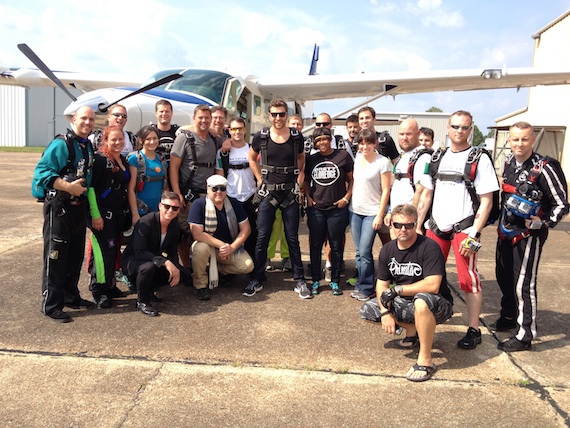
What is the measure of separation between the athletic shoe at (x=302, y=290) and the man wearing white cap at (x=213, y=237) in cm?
56

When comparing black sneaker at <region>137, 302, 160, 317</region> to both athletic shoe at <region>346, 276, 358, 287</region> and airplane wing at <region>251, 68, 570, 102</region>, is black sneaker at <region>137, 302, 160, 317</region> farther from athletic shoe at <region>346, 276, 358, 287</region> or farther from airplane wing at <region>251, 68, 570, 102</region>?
airplane wing at <region>251, 68, 570, 102</region>

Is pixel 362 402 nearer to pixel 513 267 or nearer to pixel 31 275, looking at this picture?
pixel 513 267

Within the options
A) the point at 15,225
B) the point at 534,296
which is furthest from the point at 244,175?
the point at 15,225

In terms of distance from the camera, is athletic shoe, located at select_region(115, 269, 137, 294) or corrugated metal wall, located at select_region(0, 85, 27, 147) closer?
athletic shoe, located at select_region(115, 269, 137, 294)

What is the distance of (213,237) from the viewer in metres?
4.88

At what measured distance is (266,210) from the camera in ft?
16.2

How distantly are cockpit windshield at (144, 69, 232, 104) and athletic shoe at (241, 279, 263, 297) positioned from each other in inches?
188

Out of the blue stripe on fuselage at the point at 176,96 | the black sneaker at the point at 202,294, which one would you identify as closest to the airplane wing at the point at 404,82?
the blue stripe on fuselage at the point at 176,96

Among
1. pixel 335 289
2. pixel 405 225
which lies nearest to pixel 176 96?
pixel 335 289

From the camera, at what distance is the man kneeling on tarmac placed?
10.7 feet

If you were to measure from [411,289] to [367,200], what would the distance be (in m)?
1.60

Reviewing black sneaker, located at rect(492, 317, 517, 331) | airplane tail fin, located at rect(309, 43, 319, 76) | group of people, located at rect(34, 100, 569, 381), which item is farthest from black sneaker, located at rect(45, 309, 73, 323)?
airplane tail fin, located at rect(309, 43, 319, 76)

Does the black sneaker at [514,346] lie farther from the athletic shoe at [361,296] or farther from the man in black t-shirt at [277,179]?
the man in black t-shirt at [277,179]

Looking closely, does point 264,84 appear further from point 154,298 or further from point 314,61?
point 314,61
